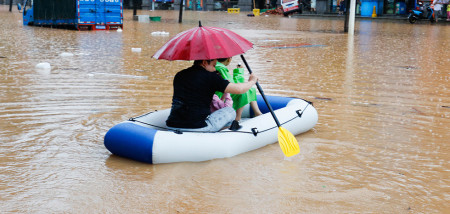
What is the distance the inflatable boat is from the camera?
14.3 ft

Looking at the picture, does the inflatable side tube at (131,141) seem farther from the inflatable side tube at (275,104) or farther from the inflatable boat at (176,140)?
the inflatable side tube at (275,104)

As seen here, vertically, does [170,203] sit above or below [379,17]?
below

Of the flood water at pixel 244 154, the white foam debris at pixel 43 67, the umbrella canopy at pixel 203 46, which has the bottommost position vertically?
the flood water at pixel 244 154

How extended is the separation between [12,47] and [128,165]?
32.7 ft

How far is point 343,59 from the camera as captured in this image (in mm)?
11219

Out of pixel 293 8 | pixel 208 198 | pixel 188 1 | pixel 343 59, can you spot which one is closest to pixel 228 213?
pixel 208 198

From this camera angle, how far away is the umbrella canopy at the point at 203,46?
4398 millimetres

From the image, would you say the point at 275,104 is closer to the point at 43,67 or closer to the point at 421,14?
the point at 43,67

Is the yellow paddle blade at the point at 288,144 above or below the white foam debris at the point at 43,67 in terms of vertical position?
below

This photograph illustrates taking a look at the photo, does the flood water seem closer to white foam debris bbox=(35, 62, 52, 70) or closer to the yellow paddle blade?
the yellow paddle blade

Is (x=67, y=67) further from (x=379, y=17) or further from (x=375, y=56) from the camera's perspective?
(x=379, y=17)

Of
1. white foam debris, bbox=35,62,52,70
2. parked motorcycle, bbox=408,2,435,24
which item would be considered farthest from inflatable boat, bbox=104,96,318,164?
parked motorcycle, bbox=408,2,435,24

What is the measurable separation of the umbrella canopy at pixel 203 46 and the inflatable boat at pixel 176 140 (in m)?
0.62

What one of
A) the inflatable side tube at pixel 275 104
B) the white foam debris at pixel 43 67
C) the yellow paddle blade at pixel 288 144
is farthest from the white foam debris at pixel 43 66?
the yellow paddle blade at pixel 288 144
